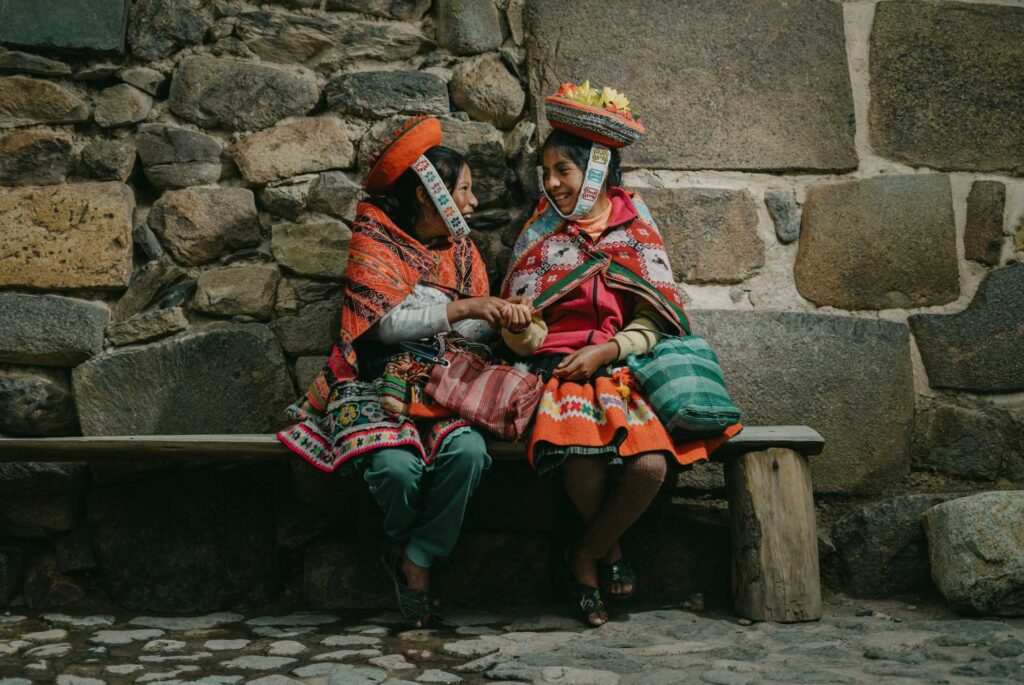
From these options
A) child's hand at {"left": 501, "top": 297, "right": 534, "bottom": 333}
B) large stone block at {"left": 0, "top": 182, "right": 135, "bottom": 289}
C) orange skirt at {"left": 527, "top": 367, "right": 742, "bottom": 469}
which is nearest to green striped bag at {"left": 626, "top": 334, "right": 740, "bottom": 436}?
orange skirt at {"left": 527, "top": 367, "right": 742, "bottom": 469}

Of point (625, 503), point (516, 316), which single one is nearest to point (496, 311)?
point (516, 316)

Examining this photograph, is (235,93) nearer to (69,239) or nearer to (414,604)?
(69,239)

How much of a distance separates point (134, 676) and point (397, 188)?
151 cm

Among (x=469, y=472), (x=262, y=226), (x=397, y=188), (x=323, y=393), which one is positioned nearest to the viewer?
(x=469, y=472)

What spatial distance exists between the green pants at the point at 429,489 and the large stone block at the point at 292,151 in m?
1.07

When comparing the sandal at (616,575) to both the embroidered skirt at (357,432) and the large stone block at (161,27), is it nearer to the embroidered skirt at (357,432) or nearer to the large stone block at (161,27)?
the embroidered skirt at (357,432)

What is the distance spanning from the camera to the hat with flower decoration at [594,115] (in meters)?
3.08

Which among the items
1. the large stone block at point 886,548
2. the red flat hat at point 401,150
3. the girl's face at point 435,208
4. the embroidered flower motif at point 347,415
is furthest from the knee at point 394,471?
the large stone block at point 886,548

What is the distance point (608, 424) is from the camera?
2738 mm

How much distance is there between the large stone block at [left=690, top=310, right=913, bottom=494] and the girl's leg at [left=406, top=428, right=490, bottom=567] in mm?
934

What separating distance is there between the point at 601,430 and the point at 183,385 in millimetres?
1321

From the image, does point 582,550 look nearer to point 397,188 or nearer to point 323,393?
point 323,393

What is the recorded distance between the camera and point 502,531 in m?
3.13

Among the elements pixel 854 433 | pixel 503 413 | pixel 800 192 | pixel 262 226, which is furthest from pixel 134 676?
pixel 800 192
